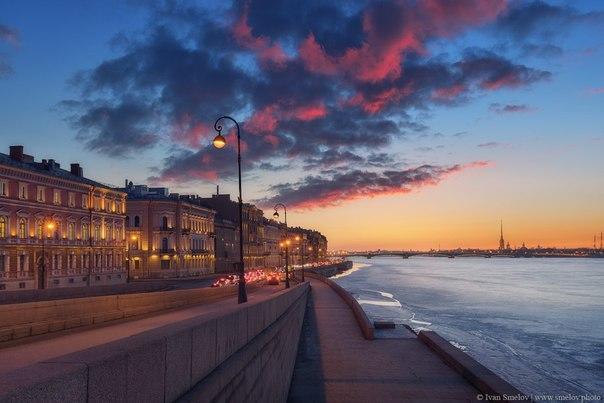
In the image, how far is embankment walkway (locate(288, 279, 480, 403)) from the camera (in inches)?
687

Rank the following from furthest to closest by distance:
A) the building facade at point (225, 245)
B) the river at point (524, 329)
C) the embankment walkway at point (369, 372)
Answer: the building facade at point (225, 245) < the river at point (524, 329) < the embankment walkway at point (369, 372)

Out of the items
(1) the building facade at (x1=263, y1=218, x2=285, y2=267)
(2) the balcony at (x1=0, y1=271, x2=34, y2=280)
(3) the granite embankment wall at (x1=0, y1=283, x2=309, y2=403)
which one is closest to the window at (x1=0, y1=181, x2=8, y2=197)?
(2) the balcony at (x1=0, y1=271, x2=34, y2=280)

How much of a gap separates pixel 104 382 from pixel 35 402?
3.04 ft

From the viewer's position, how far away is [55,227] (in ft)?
190

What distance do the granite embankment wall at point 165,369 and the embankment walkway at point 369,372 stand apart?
22.5ft

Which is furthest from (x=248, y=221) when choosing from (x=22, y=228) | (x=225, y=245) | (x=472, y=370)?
(x=472, y=370)

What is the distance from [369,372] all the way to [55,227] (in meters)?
46.6

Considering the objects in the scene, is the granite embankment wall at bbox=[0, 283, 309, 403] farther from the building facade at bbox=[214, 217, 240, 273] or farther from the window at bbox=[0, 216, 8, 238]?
the building facade at bbox=[214, 217, 240, 273]

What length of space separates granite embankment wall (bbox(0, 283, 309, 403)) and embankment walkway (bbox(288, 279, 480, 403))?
685 cm

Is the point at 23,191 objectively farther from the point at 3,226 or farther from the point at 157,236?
the point at 157,236

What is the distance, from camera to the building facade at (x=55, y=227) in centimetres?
5069

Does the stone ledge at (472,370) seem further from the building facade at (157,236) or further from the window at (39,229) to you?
the building facade at (157,236)

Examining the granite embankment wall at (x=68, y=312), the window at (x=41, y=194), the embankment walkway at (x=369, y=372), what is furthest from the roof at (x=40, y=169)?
the embankment walkway at (x=369, y=372)

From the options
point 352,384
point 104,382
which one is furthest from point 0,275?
point 104,382
